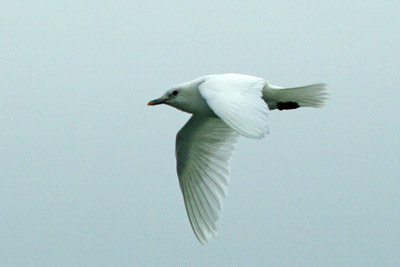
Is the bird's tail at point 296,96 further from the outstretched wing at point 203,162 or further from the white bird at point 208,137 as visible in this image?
the outstretched wing at point 203,162

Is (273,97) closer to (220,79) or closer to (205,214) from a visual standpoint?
(220,79)

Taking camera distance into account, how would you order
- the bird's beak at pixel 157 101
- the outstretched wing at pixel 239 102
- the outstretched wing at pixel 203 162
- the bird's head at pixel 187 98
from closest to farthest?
1. the outstretched wing at pixel 239 102
2. the bird's head at pixel 187 98
3. the bird's beak at pixel 157 101
4. the outstretched wing at pixel 203 162

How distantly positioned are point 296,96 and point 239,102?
5.18 ft

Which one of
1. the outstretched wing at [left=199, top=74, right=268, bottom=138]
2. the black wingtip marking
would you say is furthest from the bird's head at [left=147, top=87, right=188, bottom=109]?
the black wingtip marking

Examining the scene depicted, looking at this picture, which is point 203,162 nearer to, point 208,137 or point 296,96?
point 208,137

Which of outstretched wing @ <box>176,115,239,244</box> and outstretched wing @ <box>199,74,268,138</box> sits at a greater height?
outstretched wing @ <box>199,74,268,138</box>

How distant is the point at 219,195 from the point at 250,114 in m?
2.42

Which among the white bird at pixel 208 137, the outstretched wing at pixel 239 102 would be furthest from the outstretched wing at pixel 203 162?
the outstretched wing at pixel 239 102

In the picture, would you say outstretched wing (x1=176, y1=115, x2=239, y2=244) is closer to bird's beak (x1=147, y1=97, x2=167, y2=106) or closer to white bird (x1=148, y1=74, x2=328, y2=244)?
white bird (x1=148, y1=74, x2=328, y2=244)

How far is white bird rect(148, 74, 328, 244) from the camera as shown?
683cm

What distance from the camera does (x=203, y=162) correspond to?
8156mm

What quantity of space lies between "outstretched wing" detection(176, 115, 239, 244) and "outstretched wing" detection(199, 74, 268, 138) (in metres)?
1.25

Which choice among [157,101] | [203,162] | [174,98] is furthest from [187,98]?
[203,162]

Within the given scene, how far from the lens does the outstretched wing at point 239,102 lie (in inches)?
218
